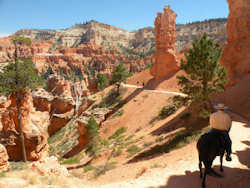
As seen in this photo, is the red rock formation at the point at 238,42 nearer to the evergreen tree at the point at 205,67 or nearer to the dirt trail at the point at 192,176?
the evergreen tree at the point at 205,67

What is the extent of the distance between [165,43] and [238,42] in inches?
681

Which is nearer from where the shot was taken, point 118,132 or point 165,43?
point 118,132

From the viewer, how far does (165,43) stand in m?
35.7

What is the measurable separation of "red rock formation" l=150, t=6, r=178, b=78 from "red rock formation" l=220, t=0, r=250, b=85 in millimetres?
15251

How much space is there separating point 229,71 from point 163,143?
484 inches

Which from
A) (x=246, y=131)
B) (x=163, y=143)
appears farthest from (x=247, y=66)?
(x=163, y=143)

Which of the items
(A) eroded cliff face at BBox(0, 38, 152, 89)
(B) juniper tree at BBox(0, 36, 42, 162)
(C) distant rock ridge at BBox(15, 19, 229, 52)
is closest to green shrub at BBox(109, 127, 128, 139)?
(B) juniper tree at BBox(0, 36, 42, 162)

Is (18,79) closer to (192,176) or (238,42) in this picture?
(192,176)

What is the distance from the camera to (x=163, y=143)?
13.8m

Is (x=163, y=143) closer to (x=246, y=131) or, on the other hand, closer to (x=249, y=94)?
(x=246, y=131)

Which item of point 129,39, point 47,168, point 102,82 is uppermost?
point 129,39

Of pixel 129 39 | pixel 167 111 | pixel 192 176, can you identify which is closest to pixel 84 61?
pixel 129 39

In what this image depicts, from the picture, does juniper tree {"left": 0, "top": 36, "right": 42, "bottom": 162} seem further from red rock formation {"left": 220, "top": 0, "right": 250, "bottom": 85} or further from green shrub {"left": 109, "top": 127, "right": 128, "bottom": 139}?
red rock formation {"left": 220, "top": 0, "right": 250, "bottom": 85}

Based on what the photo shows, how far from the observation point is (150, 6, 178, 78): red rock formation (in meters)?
34.5
